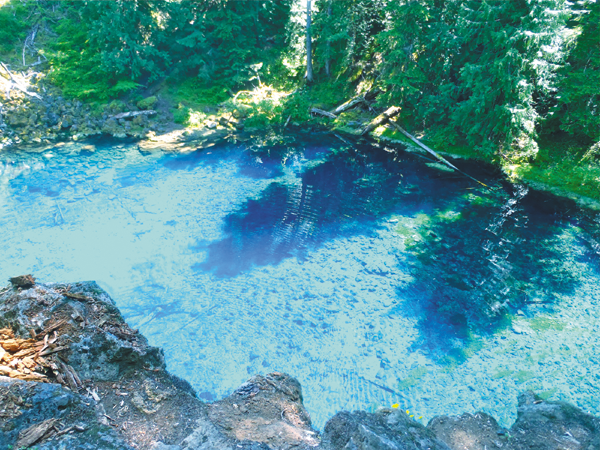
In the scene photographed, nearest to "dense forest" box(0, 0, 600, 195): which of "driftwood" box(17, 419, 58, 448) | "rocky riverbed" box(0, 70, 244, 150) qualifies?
"rocky riverbed" box(0, 70, 244, 150)

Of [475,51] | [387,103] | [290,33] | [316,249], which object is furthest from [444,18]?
[316,249]

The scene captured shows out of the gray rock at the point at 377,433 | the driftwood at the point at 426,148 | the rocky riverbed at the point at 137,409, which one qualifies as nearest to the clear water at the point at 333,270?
the driftwood at the point at 426,148

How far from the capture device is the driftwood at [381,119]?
914 inches

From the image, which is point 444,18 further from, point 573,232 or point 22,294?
point 22,294

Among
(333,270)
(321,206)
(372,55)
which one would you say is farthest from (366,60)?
(333,270)

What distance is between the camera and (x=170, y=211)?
15.1m

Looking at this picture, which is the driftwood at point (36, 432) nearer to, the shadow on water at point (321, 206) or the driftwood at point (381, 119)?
the shadow on water at point (321, 206)

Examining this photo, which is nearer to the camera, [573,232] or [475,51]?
[573,232]

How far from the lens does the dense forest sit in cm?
1593

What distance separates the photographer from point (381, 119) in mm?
23297

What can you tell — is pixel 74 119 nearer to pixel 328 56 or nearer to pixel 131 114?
pixel 131 114

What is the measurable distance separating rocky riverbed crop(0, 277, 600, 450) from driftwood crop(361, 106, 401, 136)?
61.7 feet

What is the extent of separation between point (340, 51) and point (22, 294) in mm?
24987

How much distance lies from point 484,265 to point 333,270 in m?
5.52
